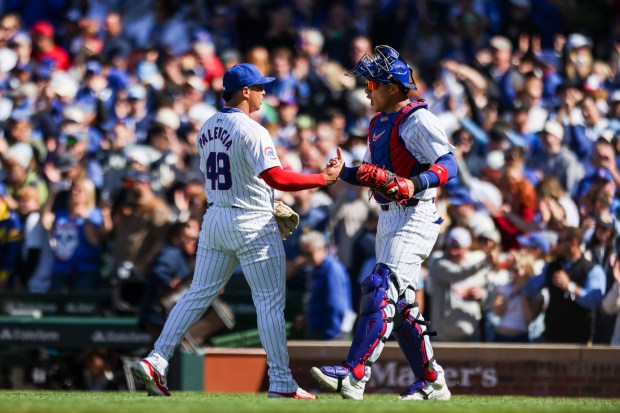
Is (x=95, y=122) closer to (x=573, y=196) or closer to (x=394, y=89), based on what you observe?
(x=573, y=196)

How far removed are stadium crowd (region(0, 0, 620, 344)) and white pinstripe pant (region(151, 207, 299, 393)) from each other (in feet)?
6.53

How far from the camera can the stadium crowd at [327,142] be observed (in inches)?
492

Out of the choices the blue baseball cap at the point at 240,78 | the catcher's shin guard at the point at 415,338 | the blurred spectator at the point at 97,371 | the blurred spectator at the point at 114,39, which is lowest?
the blurred spectator at the point at 97,371

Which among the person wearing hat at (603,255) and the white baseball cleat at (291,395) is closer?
the white baseball cleat at (291,395)

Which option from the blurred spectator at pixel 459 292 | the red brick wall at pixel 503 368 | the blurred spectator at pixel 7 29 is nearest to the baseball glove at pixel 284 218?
the red brick wall at pixel 503 368

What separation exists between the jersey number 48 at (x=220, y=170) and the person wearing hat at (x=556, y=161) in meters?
6.00

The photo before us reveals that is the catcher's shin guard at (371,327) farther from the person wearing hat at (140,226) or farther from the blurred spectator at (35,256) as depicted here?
the blurred spectator at (35,256)

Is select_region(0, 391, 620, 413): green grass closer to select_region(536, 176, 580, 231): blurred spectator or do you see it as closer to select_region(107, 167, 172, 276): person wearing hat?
select_region(536, 176, 580, 231): blurred spectator

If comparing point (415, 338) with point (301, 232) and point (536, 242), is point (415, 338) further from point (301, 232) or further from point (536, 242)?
point (301, 232)

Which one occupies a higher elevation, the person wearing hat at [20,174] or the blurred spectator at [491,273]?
the person wearing hat at [20,174]

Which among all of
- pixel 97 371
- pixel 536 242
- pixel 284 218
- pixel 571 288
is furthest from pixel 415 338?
pixel 97 371

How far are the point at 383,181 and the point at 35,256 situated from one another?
292 inches

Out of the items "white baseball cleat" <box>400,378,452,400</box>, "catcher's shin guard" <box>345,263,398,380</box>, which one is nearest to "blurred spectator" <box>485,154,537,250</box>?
"white baseball cleat" <box>400,378,452,400</box>

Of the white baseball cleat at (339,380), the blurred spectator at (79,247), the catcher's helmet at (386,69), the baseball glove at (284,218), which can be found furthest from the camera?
the blurred spectator at (79,247)
